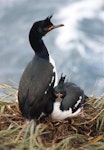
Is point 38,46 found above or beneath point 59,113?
above

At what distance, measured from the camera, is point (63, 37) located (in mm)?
18141

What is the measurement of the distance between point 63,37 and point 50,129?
11656 millimetres

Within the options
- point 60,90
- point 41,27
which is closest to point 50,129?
point 60,90

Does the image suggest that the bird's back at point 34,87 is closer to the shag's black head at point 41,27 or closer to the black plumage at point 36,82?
the black plumage at point 36,82

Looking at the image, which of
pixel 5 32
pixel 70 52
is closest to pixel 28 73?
pixel 70 52

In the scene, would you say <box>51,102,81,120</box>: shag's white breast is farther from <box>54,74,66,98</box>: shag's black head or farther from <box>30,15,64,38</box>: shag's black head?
<box>30,15,64,38</box>: shag's black head

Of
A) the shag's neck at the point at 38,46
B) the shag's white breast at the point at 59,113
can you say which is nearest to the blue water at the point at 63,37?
the shag's neck at the point at 38,46

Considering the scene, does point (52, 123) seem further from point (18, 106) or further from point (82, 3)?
point (82, 3)

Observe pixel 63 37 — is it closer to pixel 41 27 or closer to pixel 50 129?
pixel 41 27

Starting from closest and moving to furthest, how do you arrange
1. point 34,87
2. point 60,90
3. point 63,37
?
point 34,87 → point 60,90 → point 63,37

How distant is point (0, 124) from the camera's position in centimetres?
664

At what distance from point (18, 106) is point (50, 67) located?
0.46 meters

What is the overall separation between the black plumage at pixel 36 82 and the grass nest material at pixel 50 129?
14cm

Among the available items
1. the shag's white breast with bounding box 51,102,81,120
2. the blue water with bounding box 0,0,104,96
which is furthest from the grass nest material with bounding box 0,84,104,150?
the blue water with bounding box 0,0,104,96
